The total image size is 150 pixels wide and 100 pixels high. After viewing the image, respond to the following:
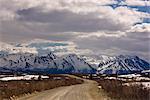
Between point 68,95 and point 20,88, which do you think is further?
point 20,88

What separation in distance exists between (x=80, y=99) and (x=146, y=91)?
861 cm

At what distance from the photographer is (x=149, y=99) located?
28.2 meters

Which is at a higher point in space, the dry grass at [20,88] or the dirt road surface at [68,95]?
the dry grass at [20,88]

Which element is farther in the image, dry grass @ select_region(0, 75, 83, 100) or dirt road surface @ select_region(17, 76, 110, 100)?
dry grass @ select_region(0, 75, 83, 100)

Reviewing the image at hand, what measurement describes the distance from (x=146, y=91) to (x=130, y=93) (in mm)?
3134

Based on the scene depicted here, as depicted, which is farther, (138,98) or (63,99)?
(63,99)

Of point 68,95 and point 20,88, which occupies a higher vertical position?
point 20,88

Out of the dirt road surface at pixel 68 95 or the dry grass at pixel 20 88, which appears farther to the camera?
the dry grass at pixel 20 88

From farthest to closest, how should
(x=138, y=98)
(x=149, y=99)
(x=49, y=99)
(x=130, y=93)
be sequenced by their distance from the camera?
1. (x=49, y=99)
2. (x=130, y=93)
3. (x=138, y=98)
4. (x=149, y=99)

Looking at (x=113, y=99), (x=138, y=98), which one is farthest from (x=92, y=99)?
(x=138, y=98)

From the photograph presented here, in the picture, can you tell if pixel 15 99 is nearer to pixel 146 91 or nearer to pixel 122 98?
pixel 122 98

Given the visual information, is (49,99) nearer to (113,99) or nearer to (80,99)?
(80,99)

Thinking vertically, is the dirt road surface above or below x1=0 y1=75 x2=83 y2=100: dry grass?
below

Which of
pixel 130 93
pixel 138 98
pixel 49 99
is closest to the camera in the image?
pixel 138 98
